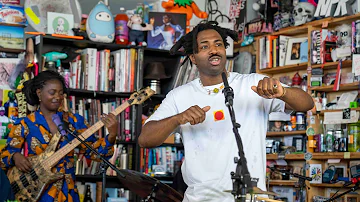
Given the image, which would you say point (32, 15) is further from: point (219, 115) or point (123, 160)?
point (219, 115)

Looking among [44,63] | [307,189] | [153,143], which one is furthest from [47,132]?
[307,189]

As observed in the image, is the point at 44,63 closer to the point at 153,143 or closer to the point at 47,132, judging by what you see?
A: the point at 47,132

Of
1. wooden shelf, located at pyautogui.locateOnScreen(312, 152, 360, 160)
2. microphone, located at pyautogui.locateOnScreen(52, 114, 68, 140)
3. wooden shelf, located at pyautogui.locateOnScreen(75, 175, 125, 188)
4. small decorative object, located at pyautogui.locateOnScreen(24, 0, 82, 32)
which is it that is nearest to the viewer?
microphone, located at pyautogui.locateOnScreen(52, 114, 68, 140)

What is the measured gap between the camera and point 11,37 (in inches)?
188

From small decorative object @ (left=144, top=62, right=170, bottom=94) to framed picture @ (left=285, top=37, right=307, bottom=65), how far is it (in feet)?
3.61

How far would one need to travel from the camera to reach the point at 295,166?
5.32 meters

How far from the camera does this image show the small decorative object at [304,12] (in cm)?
511

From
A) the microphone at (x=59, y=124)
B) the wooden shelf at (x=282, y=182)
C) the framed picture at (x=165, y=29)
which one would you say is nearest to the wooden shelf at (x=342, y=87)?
the wooden shelf at (x=282, y=182)

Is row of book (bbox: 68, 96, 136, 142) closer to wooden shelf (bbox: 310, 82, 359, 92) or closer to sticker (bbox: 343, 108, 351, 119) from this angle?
wooden shelf (bbox: 310, 82, 359, 92)

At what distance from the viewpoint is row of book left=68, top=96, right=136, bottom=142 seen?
480 centimetres

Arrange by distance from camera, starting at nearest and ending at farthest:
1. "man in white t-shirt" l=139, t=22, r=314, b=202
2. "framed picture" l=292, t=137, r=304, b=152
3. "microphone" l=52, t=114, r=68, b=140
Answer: "man in white t-shirt" l=139, t=22, r=314, b=202, "microphone" l=52, t=114, r=68, b=140, "framed picture" l=292, t=137, r=304, b=152

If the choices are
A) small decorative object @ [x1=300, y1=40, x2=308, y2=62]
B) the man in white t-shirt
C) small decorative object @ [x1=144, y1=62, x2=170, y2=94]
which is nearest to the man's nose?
the man in white t-shirt

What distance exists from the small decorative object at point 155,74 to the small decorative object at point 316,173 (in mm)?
1416

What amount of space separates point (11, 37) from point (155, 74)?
3.88 ft
